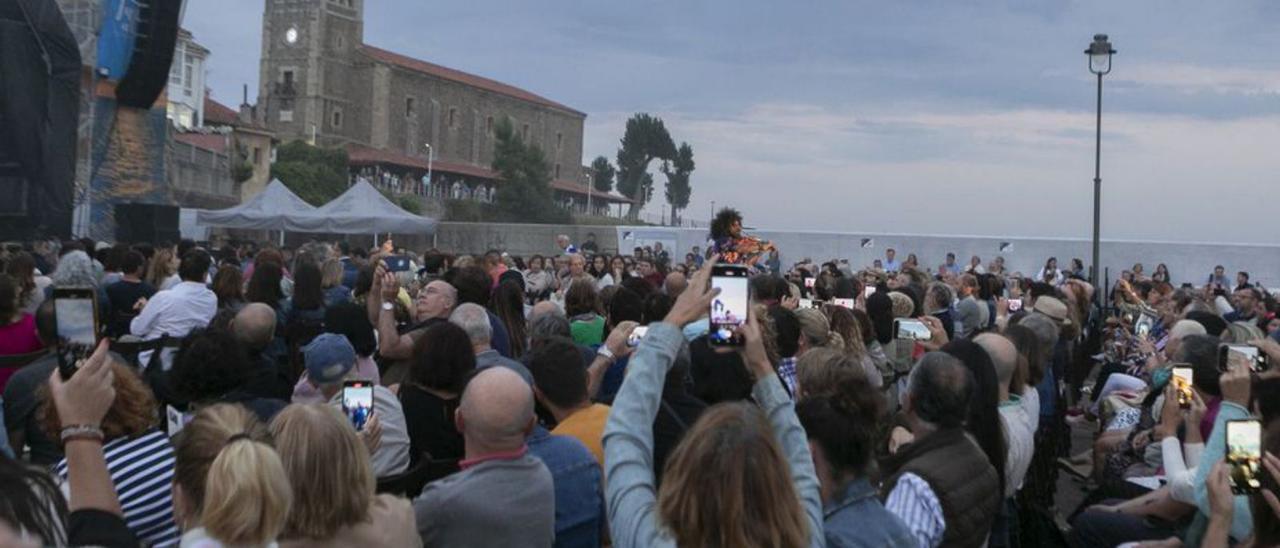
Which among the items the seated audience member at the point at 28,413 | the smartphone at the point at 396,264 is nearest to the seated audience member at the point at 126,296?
the smartphone at the point at 396,264

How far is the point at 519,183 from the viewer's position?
78688mm

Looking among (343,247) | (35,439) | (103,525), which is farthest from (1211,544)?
(343,247)

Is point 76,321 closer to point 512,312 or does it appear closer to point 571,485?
point 571,485

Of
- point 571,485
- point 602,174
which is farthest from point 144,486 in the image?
point 602,174

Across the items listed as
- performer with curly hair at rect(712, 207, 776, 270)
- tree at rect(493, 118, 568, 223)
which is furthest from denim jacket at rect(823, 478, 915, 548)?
tree at rect(493, 118, 568, 223)

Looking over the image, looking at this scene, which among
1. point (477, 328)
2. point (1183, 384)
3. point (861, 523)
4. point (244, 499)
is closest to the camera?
point (244, 499)

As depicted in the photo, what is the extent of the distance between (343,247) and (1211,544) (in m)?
20.0

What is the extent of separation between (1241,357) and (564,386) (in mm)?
2748

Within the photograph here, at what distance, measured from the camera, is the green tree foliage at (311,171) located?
65562 millimetres

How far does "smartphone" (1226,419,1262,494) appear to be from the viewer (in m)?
3.59

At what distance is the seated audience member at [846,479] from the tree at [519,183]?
75.0 m

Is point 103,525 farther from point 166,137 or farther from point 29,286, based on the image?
point 166,137

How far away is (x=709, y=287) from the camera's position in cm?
328

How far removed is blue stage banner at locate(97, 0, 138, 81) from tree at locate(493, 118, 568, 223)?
51060 mm
